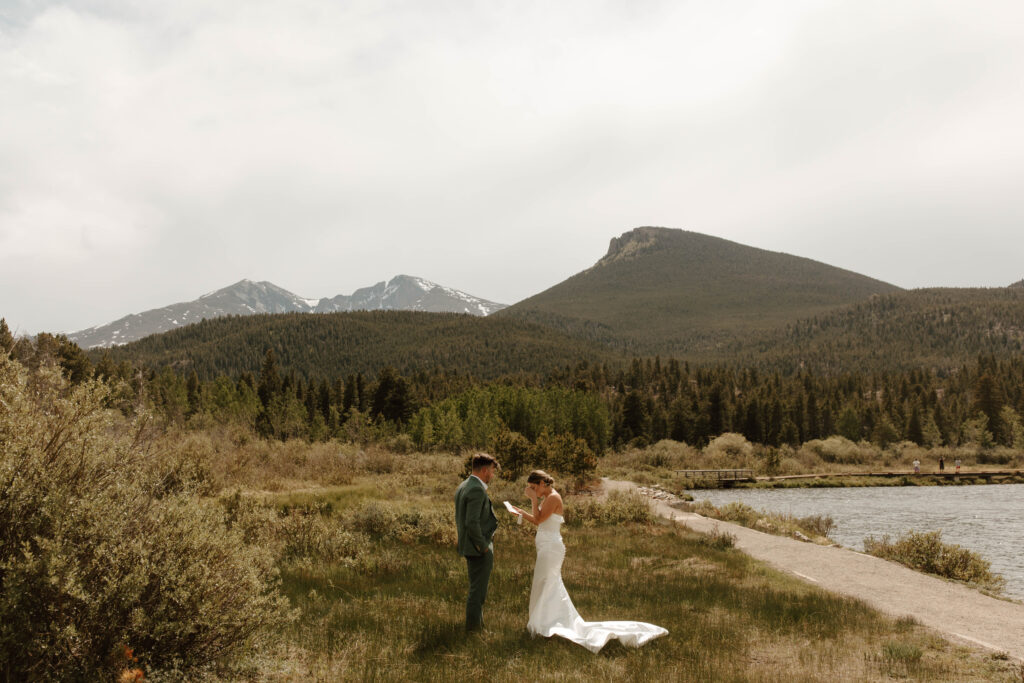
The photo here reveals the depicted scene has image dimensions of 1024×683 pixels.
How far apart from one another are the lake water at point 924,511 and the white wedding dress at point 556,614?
14.2 m

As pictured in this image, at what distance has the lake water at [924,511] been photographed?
84.3ft

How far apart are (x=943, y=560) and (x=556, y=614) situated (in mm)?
13729

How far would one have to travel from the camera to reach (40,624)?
5109 mm

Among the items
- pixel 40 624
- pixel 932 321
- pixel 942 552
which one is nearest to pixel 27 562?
pixel 40 624

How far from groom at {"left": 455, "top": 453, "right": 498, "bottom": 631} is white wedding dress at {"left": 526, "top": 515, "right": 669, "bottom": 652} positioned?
786 mm

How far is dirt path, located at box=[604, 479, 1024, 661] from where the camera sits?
10398 millimetres

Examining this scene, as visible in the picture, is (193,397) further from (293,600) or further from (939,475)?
(939,475)

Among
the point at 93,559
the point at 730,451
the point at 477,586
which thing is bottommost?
the point at 730,451

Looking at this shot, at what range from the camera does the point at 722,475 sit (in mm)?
64625

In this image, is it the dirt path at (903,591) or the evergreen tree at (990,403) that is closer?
the dirt path at (903,591)

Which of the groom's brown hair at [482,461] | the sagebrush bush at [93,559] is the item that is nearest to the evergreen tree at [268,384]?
the groom's brown hair at [482,461]

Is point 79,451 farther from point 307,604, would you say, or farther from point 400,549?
point 400,549

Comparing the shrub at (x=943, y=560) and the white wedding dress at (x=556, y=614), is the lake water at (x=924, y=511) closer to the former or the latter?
the shrub at (x=943, y=560)

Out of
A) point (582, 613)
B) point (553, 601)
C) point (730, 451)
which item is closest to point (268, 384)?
point (730, 451)
